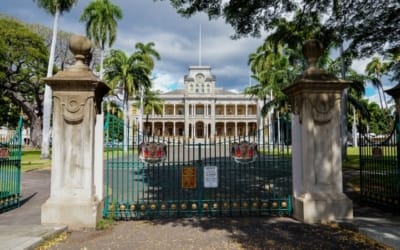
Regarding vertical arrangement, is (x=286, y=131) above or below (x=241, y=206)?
above

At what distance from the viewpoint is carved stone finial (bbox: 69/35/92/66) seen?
663 centimetres

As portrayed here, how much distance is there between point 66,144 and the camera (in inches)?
251

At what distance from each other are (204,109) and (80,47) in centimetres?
7228

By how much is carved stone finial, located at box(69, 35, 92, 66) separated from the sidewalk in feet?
11.1

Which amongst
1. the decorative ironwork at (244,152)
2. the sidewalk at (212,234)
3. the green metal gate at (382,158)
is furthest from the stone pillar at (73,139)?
the green metal gate at (382,158)

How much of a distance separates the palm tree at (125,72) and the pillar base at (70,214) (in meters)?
27.8

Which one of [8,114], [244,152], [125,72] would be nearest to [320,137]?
[244,152]

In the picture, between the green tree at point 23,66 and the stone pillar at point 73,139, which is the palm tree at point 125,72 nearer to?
the green tree at point 23,66

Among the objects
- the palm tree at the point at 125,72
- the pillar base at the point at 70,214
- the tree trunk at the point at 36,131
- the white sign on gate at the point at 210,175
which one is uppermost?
the palm tree at the point at 125,72

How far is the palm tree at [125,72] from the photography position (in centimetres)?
3359

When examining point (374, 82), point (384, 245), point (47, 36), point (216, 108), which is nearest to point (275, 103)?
point (374, 82)

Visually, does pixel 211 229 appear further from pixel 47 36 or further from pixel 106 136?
pixel 47 36

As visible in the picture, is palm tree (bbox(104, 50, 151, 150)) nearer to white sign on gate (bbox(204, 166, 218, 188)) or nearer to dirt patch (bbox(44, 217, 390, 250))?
white sign on gate (bbox(204, 166, 218, 188))

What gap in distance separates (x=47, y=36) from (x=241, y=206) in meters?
41.2
